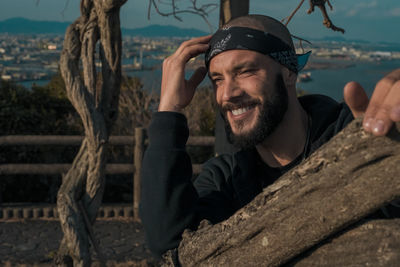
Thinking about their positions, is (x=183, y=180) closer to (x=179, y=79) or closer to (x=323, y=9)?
(x=179, y=79)

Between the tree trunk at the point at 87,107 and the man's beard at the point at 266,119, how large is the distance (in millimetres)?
1687

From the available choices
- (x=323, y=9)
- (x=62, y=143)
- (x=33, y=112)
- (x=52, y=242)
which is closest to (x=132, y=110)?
(x=33, y=112)

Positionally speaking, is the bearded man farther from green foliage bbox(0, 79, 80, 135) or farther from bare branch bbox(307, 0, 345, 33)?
green foliage bbox(0, 79, 80, 135)

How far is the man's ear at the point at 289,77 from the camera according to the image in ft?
5.32

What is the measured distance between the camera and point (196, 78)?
1.69 meters

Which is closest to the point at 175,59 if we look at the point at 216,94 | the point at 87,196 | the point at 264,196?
the point at 216,94

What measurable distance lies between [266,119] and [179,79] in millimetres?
370

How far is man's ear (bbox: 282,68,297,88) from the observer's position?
1.62 metres

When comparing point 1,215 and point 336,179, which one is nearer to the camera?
point 336,179

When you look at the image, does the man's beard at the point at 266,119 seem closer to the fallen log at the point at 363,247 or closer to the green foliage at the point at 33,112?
the fallen log at the point at 363,247

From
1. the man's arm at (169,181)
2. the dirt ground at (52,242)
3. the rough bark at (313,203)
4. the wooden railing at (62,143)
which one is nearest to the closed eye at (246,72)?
the man's arm at (169,181)

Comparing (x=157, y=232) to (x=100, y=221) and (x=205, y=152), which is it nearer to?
(x=100, y=221)

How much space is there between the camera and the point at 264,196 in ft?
3.34

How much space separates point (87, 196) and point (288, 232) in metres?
2.52
